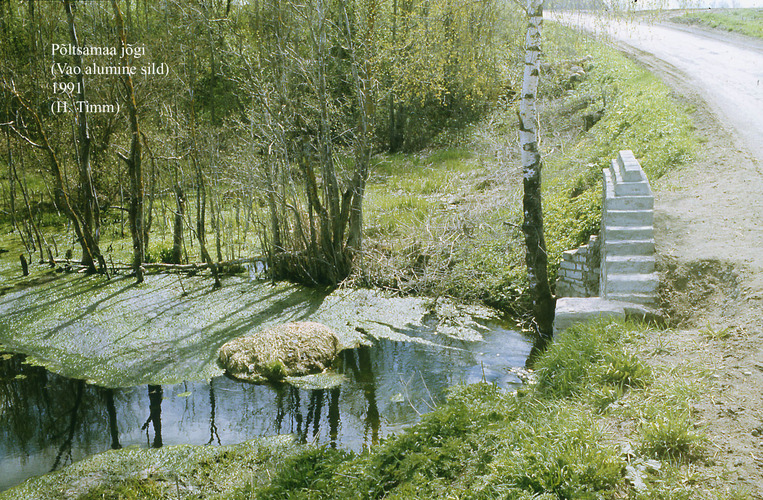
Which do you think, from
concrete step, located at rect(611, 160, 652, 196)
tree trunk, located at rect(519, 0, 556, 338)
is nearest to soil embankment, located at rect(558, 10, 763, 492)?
concrete step, located at rect(611, 160, 652, 196)

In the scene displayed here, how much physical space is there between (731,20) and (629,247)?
21.6 meters

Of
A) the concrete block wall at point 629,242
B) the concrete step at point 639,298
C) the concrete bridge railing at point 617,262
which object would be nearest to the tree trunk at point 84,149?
the concrete bridge railing at point 617,262

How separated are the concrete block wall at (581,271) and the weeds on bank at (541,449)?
2.35 meters

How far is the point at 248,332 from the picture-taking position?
7.98m

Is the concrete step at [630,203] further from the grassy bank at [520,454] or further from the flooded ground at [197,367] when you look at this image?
the flooded ground at [197,367]

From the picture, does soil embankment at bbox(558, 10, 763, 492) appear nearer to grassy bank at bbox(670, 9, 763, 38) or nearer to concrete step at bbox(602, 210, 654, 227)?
concrete step at bbox(602, 210, 654, 227)

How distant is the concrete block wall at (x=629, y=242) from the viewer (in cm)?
627

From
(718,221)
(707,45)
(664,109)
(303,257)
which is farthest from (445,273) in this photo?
(707,45)

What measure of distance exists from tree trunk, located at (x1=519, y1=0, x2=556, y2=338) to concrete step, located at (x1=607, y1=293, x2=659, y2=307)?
1.39 m

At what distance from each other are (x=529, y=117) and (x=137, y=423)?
5659mm

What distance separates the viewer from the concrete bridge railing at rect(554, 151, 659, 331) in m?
6.16

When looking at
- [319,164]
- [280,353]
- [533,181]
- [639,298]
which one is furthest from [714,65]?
[280,353]

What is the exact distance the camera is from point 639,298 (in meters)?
6.21

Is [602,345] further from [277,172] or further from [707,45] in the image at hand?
[707,45]
